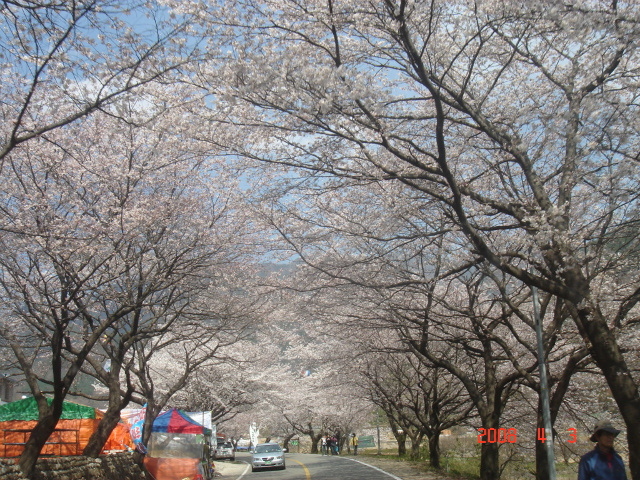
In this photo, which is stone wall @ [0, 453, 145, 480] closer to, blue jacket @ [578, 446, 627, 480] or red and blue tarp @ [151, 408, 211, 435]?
red and blue tarp @ [151, 408, 211, 435]

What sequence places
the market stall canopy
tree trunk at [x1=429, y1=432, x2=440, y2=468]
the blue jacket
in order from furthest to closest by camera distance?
1. tree trunk at [x1=429, y1=432, x2=440, y2=468]
2. the market stall canopy
3. the blue jacket

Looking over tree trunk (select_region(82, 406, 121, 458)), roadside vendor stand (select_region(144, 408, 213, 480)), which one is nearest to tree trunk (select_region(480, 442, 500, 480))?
roadside vendor stand (select_region(144, 408, 213, 480))

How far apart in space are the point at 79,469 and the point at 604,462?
1130 centimetres

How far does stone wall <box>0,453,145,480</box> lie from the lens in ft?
31.1

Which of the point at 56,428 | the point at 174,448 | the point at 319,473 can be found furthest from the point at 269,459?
the point at 56,428

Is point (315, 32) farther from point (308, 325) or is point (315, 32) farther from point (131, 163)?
point (308, 325)

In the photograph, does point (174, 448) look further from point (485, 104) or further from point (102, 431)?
point (485, 104)

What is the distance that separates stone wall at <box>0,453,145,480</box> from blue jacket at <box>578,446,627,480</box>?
338 inches

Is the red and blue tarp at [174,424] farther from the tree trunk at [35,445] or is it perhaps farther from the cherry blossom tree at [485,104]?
the cherry blossom tree at [485,104]

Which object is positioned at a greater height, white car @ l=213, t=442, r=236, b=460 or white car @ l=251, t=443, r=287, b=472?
white car @ l=251, t=443, r=287, b=472

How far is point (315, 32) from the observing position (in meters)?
6.94

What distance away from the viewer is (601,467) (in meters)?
4.98

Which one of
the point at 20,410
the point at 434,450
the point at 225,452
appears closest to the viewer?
the point at 20,410

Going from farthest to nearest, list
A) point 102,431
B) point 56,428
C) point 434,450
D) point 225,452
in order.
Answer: point 225,452
point 434,450
point 56,428
point 102,431
